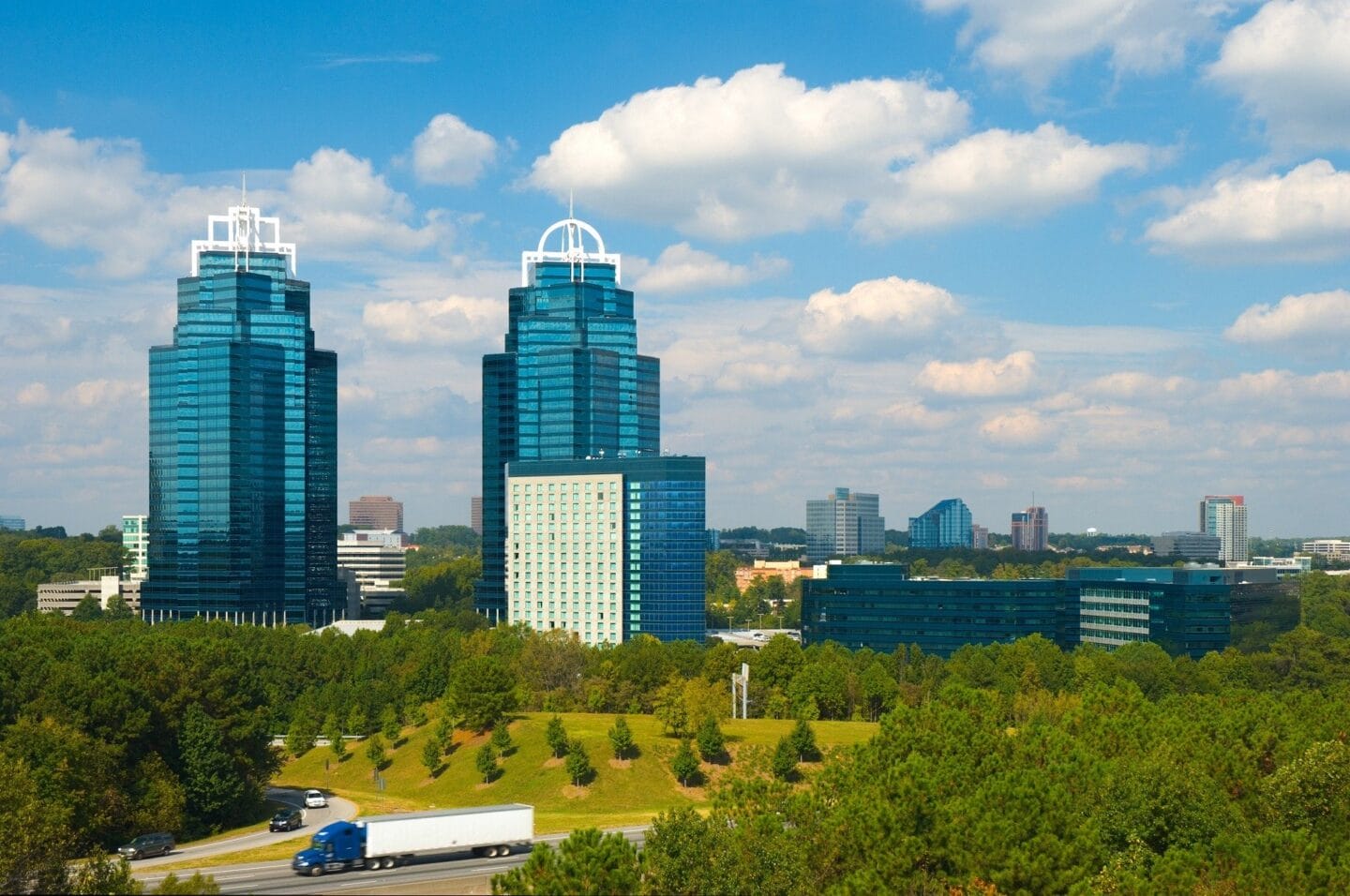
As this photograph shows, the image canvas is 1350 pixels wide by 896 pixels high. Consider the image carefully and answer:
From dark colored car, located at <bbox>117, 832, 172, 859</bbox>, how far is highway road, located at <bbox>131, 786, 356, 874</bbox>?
51 centimetres

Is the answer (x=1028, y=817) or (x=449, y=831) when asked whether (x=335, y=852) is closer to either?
(x=449, y=831)

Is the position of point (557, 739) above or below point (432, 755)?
above

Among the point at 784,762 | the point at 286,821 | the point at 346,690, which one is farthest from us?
the point at 346,690

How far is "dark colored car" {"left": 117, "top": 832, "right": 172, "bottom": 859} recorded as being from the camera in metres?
103

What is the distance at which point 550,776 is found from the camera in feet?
443

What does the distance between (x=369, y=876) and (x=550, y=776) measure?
48.9 meters

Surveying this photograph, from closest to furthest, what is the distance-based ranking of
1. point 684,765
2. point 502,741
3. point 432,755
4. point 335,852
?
1. point 335,852
2. point 684,765
3. point 502,741
4. point 432,755

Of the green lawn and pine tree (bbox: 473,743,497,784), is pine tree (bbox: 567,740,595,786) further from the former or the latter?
pine tree (bbox: 473,743,497,784)

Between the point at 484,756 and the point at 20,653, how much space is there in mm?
44726

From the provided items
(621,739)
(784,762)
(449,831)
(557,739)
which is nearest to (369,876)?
(449,831)

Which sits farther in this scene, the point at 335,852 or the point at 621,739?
the point at 621,739

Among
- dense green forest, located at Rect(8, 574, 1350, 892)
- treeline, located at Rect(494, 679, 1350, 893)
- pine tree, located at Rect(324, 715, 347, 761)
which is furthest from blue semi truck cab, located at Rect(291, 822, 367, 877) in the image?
pine tree, located at Rect(324, 715, 347, 761)

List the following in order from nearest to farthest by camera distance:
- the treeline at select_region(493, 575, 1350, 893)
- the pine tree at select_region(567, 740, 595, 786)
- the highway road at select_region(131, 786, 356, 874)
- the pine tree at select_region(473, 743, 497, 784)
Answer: the treeline at select_region(493, 575, 1350, 893)
the highway road at select_region(131, 786, 356, 874)
the pine tree at select_region(567, 740, 595, 786)
the pine tree at select_region(473, 743, 497, 784)

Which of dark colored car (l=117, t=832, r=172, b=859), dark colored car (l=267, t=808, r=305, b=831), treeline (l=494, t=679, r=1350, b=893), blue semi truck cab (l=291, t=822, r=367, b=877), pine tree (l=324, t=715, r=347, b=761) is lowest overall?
pine tree (l=324, t=715, r=347, b=761)
